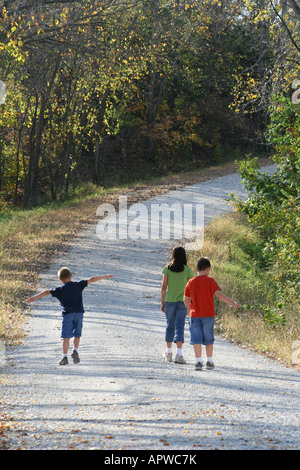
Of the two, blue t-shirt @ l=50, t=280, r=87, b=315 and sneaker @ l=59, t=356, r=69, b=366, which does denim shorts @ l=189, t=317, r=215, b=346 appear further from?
sneaker @ l=59, t=356, r=69, b=366

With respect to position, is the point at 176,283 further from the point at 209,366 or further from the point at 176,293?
the point at 209,366

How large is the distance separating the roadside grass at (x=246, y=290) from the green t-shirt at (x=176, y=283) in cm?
214

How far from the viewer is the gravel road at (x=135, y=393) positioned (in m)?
5.60

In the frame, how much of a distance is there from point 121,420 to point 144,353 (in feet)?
11.2

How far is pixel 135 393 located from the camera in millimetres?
7168

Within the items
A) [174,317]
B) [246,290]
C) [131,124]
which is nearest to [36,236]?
[246,290]

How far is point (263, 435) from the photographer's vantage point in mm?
5695

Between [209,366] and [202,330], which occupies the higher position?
[202,330]

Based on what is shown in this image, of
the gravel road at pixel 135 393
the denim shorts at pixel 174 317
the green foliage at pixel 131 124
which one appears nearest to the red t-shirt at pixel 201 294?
the denim shorts at pixel 174 317

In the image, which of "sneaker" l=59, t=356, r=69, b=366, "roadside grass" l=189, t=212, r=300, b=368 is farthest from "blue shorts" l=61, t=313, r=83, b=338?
"roadside grass" l=189, t=212, r=300, b=368

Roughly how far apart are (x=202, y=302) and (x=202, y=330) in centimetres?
40

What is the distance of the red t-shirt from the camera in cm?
821

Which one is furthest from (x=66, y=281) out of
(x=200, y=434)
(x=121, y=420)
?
(x=200, y=434)

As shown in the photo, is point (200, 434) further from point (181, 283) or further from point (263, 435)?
point (181, 283)
